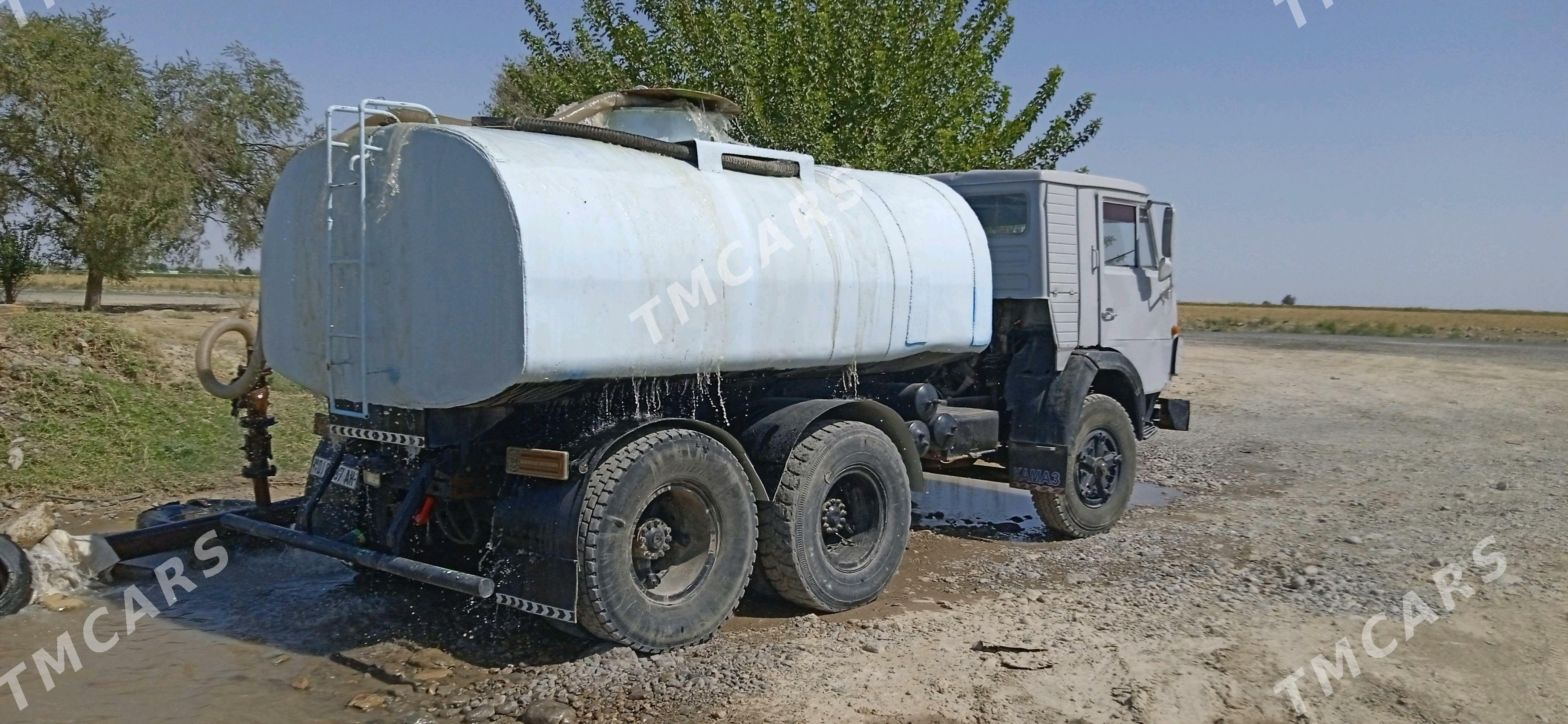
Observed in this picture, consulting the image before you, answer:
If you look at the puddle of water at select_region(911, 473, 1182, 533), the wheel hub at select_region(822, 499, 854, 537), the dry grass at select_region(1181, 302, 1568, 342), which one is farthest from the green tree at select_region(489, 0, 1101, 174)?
the dry grass at select_region(1181, 302, 1568, 342)

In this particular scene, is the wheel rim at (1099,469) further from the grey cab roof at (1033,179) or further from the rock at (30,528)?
the rock at (30,528)

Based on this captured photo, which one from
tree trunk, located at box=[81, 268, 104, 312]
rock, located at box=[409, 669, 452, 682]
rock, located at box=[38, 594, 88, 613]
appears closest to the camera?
rock, located at box=[409, 669, 452, 682]

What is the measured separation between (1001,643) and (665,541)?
1793 mm

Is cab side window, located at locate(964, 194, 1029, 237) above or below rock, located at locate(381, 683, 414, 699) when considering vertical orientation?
above

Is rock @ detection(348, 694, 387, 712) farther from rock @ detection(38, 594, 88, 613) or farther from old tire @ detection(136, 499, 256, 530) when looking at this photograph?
old tire @ detection(136, 499, 256, 530)

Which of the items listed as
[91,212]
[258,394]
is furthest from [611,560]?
[91,212]

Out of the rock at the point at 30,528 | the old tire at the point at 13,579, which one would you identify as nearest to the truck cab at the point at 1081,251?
the old tire at the point at 13,579

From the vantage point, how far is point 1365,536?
818cm

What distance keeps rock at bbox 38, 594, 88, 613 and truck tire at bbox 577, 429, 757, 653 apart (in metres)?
3.04

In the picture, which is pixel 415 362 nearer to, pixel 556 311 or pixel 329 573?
→ pixel 556 311

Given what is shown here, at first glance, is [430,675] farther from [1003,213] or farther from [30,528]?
[1003,213]

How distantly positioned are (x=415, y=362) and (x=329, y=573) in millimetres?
2351

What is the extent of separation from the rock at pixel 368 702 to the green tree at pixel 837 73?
8846 millimetres

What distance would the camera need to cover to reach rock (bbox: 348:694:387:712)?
4.71 m
